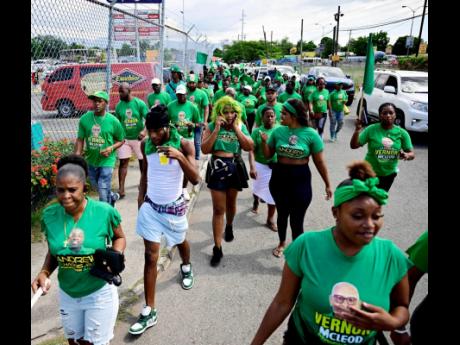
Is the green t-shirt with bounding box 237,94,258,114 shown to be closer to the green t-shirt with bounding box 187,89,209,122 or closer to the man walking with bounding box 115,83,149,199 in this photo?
the green t-shirt with bounding box 187,89,209,122

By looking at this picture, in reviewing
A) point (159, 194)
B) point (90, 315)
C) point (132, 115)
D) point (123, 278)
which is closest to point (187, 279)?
point (123, 278)

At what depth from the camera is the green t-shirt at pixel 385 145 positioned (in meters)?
4.83

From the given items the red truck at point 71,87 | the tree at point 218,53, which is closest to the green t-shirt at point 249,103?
the red truck at point 71,87

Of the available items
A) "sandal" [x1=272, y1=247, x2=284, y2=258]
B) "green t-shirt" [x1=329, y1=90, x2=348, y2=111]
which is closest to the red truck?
"sandal" [x1=272, y1=247, x2=284, y2=258]

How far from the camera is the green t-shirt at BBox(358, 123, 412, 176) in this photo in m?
4.83

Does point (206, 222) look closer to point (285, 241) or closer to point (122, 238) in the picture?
point (285, 241)

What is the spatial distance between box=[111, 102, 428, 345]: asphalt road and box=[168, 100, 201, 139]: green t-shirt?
4.15 feet

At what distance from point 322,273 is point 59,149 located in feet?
16.7

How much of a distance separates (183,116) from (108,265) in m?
4.83

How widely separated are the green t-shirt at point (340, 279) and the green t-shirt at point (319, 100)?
29.1ft

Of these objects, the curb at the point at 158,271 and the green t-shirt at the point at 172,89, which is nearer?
the curb at the point at 158,271

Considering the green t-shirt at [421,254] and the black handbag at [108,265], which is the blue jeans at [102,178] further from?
the green t-shirt at [421,254]

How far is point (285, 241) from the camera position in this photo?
493 cm

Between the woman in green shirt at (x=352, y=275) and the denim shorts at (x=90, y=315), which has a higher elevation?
the woman in green shirt at (x=352, y=275)
